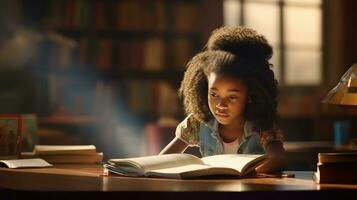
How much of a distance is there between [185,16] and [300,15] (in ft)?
4.44

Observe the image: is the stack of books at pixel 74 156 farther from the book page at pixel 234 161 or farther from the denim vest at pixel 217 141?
the book page at pixel 234 161

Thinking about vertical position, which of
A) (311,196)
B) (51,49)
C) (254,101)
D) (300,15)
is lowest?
(311,196)

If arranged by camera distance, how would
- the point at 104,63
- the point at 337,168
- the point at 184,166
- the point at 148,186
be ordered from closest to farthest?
the point at 148,186, the point at 337,168, the point at 184,166, the point at 104,63

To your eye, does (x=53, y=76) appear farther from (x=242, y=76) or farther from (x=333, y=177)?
(x=333, y=177)

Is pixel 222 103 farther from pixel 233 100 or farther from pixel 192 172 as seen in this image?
pixel 192 172

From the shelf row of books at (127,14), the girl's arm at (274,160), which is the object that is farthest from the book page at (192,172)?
the shelf row of books at (127,14)

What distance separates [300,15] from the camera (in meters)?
6.43

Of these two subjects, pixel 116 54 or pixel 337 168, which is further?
pixel 116 54

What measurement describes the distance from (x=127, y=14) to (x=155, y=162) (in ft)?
12.4

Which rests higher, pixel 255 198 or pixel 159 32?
pixel 159 32

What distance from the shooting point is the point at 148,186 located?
1.53m

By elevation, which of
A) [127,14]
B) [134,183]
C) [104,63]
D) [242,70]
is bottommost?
[134,183]

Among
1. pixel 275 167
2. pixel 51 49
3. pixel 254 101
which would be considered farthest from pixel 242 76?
pixel 51 49

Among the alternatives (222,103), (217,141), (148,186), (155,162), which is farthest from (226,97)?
(148,186)
